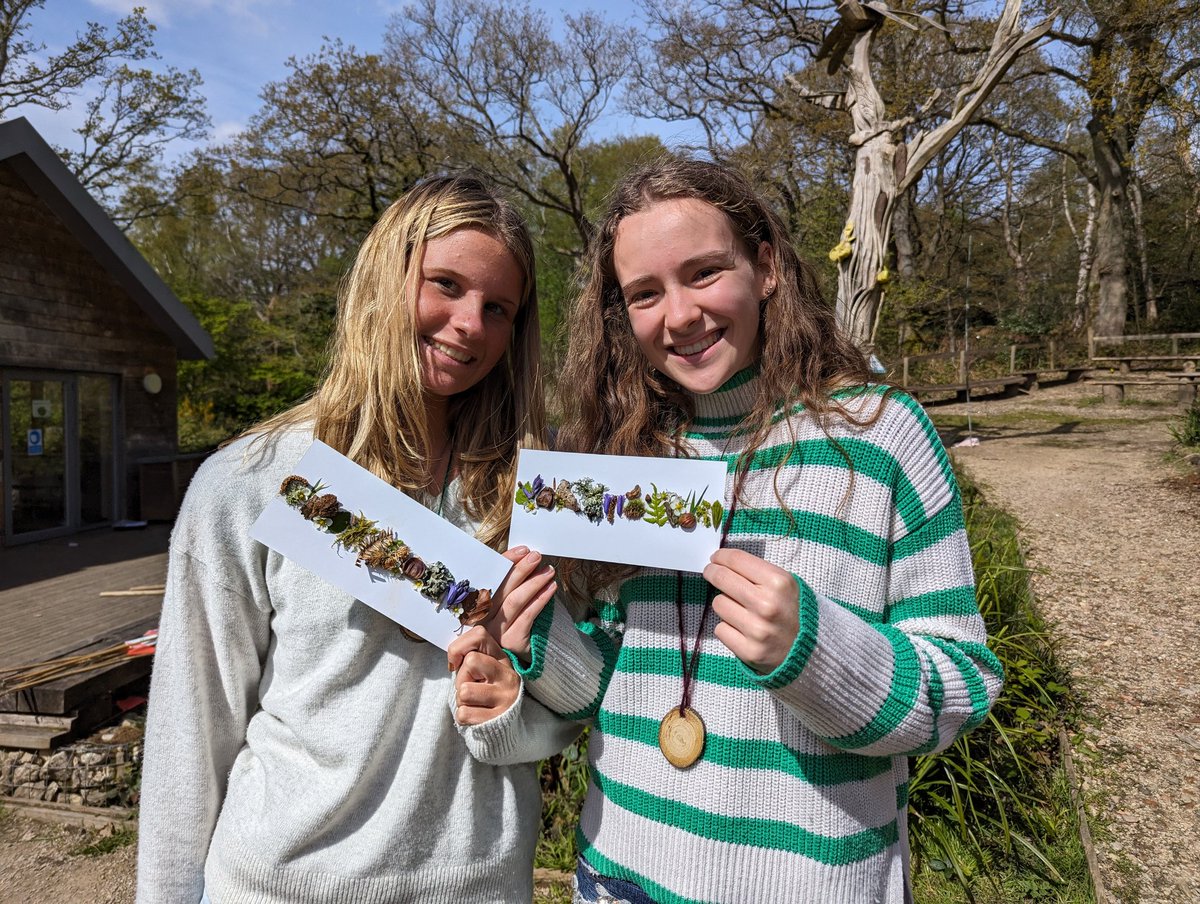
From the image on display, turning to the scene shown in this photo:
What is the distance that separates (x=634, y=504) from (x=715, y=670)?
319 millimetres

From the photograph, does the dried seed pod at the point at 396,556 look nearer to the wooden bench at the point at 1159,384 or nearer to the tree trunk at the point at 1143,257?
the wooden bench at the point at 1159,384

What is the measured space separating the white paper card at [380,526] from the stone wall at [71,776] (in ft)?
12.0

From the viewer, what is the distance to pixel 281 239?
28.9 meters

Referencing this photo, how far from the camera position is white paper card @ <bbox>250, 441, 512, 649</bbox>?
1.38 meters

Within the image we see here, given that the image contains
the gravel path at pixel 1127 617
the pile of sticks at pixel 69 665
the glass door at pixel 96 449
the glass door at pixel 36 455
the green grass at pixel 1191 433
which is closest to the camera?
the gravel path at pixel 1127 617

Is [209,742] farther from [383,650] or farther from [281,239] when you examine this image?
[281,239]

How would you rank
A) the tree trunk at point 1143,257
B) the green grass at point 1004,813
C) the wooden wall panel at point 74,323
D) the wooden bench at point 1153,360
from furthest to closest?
the tree trunk at point 1143,257, the wooden bench at point 1153,360, the wooden wall panel at point 74,323, the green grass at point 1004,813

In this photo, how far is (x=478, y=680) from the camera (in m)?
1.37

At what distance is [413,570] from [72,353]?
409 inches

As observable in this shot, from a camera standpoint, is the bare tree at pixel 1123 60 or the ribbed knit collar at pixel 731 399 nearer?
the ribbed knit collar at pixel 731 399

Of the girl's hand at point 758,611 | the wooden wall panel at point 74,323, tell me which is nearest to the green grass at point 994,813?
the girl's hand at point 758,611

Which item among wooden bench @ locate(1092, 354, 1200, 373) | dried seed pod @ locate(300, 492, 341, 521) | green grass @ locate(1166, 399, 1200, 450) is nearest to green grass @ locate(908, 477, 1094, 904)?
dried seed pod @ locate(300, 492, 341, 521)

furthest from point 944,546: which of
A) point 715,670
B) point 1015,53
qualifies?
point 1015,53

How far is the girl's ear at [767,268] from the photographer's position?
4.91 feet
